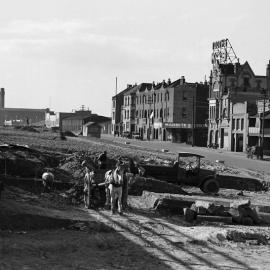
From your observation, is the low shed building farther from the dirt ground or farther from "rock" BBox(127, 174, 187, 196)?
the dirt ground

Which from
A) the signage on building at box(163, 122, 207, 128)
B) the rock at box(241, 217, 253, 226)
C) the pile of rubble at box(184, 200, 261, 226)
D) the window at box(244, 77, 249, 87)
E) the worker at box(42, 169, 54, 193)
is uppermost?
the window at box(244, 77, 249, 87)

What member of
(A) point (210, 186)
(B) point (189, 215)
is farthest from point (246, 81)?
(B) point (189, 215)

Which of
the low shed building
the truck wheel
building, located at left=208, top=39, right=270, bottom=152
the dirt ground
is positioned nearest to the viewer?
the dirt ground

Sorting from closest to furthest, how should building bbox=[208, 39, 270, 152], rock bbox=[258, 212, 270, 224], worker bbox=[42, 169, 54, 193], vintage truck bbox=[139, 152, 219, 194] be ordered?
rock bbox=[258, 212, 270, 224] → worker bbox=[42, 169, 54, 193] → vintage truck bbox=[139, 152, 219, 194] → building bbox=[208, 39, 270, 152]

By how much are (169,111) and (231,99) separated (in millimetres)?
33590

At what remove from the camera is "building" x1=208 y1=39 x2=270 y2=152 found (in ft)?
270

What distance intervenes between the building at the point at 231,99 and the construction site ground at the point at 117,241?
61283 mm

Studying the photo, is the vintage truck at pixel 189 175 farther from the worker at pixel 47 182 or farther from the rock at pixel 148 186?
the worker at pixel 47 182

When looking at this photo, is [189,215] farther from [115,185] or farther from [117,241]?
[117,241]

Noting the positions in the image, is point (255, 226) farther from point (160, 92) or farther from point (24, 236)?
point (160, 92)

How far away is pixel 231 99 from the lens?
88.7 metres

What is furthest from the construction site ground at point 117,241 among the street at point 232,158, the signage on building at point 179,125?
the signage on building at point 179,125

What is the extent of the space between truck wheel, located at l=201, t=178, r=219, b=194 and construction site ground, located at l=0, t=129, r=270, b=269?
10.0m

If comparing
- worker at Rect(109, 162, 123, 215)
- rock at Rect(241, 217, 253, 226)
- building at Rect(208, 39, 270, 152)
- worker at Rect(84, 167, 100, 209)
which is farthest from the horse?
building at Rect(208, 39, 270, 152)
